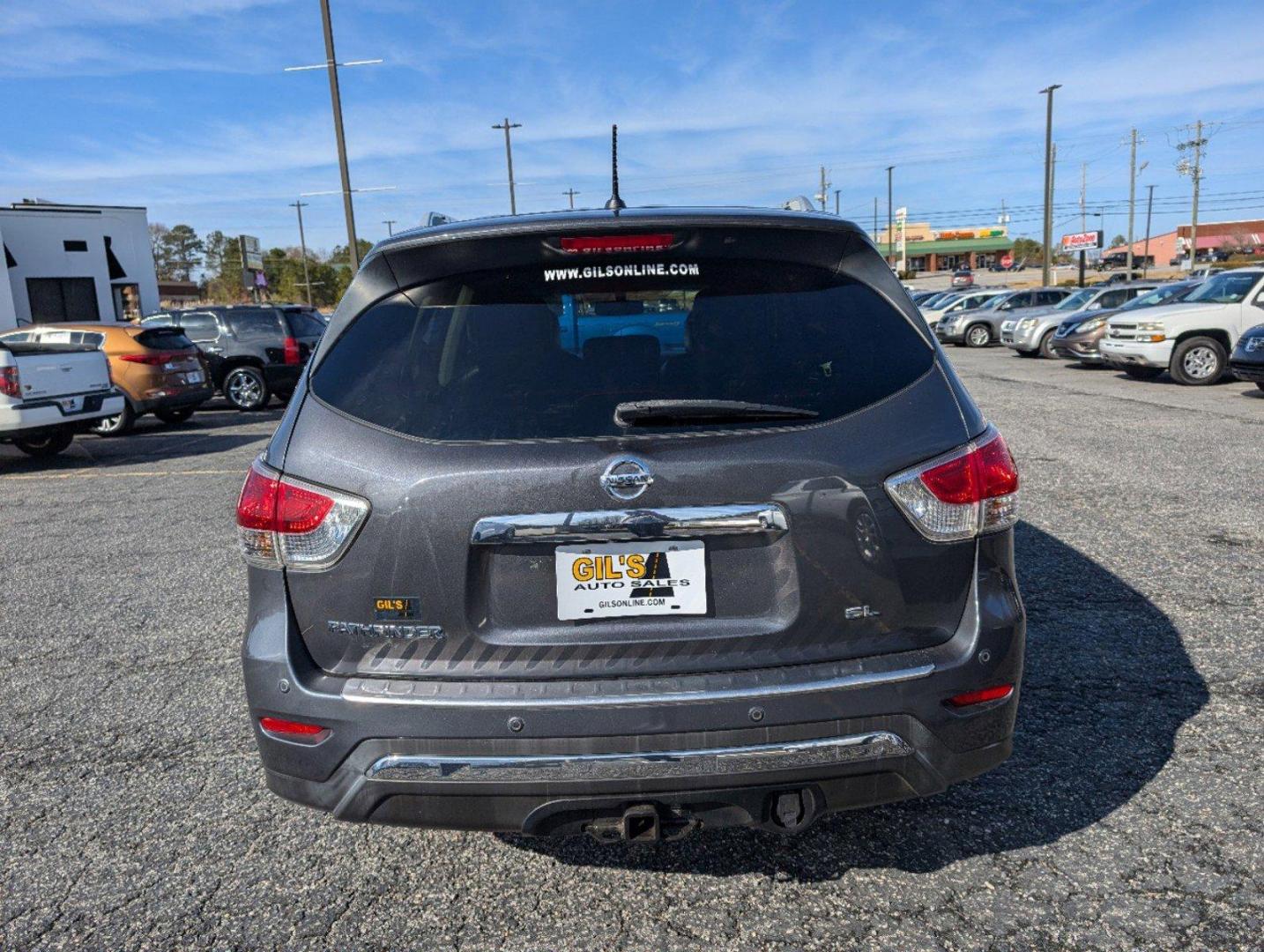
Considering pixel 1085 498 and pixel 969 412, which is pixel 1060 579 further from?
pixel 969 412

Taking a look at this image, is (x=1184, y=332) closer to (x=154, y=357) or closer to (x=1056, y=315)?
(x=1056, y=315)

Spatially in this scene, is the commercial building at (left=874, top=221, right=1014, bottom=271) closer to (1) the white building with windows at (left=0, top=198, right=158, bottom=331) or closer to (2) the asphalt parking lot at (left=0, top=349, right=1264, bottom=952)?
(1) the white building with windows at (left=0, top=198, right=158, bottom=331)

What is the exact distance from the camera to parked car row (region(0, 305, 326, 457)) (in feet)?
35.4

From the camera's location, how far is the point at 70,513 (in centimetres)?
825

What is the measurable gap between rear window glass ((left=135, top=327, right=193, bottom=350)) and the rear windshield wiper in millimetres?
13384

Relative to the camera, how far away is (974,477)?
2.34m

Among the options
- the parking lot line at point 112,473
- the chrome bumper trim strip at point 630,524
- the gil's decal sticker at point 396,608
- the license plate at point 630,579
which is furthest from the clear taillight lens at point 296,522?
the parking lot line at point 112,473

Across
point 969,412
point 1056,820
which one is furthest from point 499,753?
point 1056,820

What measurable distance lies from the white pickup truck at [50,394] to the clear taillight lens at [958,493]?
36.1ft

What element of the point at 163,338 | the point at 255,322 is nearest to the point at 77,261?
the point at 255,322

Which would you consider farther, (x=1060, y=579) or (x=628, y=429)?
(x=1060, y=579)

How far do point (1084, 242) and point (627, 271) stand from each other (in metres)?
73.3

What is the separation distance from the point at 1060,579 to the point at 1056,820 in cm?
257

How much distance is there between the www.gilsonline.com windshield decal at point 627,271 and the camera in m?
2.45
